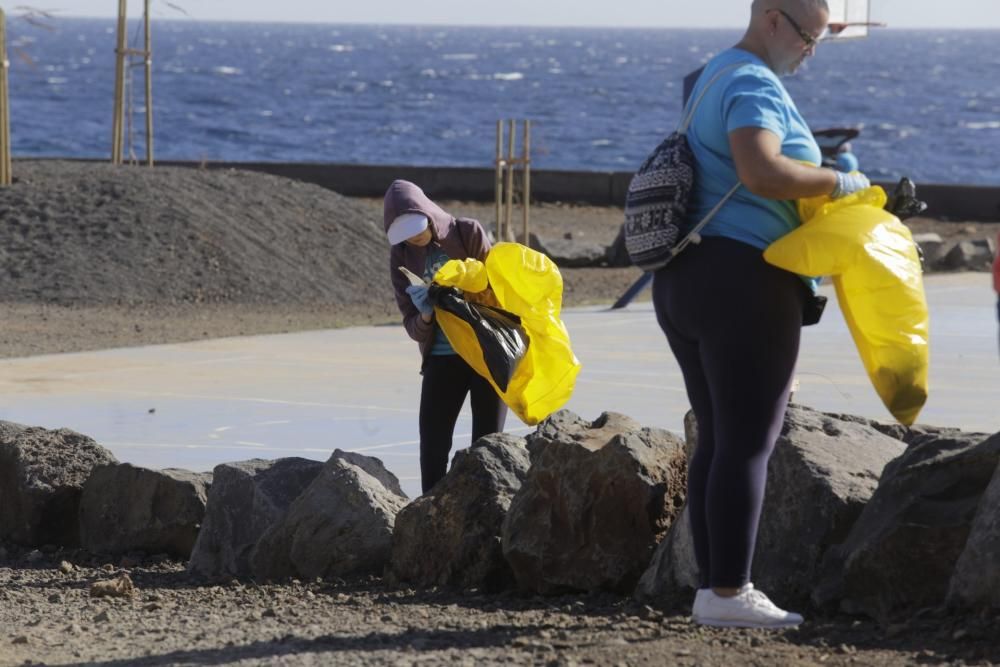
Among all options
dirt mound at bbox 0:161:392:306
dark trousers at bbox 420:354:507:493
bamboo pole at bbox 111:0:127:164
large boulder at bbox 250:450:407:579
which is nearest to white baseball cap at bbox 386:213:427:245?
dark trousers at bbox 420:354:507:493

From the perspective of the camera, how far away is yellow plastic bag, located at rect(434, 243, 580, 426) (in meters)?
6.27

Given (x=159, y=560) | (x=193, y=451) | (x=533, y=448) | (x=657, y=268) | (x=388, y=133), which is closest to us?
(x=657, y=268)

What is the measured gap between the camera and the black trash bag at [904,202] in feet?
16.5

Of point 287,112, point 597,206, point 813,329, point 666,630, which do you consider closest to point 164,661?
point 666,630

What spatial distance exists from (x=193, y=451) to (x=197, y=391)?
1943mm

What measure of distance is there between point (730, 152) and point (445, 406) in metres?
2.27

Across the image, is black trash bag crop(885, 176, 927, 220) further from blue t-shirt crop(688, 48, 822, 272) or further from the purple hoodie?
the purple hoodie

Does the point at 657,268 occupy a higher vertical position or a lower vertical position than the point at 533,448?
higher

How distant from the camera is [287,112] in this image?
8550 centimetres

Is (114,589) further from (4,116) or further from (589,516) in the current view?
(4,116)

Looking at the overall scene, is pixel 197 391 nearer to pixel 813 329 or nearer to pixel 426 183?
pixel 813 329

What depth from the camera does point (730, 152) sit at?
15.5 ft

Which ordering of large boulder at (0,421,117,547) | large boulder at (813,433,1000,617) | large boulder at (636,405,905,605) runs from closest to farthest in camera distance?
large boulder at (813,433,1000,617) < large boulder at (636,405,905,605) < large boulder at (0,421,117,547)

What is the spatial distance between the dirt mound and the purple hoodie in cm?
1007
